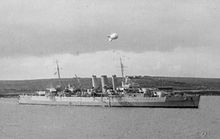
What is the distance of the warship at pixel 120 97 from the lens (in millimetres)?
57406

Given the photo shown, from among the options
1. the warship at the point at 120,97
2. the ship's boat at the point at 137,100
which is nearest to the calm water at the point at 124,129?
the ship's boat at the point at 137,100

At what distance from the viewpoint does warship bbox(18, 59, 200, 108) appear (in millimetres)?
57406

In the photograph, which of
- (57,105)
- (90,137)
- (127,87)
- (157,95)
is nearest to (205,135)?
(90,137)

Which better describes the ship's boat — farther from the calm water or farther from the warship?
the calm water

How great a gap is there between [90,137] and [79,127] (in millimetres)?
6297

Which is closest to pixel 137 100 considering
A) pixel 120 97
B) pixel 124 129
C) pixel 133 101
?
pixel 133 101

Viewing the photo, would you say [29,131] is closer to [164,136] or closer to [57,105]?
[164,136]

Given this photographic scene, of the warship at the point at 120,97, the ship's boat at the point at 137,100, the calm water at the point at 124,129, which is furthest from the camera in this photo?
the warship at the point at 120,97

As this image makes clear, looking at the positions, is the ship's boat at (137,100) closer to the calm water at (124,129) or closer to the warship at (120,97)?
the warship at (120,97)

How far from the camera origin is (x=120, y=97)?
6066 centimetres

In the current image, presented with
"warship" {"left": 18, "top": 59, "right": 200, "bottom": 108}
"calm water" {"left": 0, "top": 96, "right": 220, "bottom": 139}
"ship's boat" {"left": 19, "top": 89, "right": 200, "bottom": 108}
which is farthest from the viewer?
"warship" {"left": 18, "top": 59, "right": 200, "bottom": 108}

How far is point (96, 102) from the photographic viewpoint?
2517 inches

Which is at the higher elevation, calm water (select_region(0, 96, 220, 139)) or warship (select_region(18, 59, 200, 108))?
warship (select_region(18, 59, 200, 108))

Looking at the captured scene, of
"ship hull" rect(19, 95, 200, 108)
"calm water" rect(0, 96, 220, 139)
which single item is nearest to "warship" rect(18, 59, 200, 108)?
"ship hull" rect(19, 95, 200, 108)
